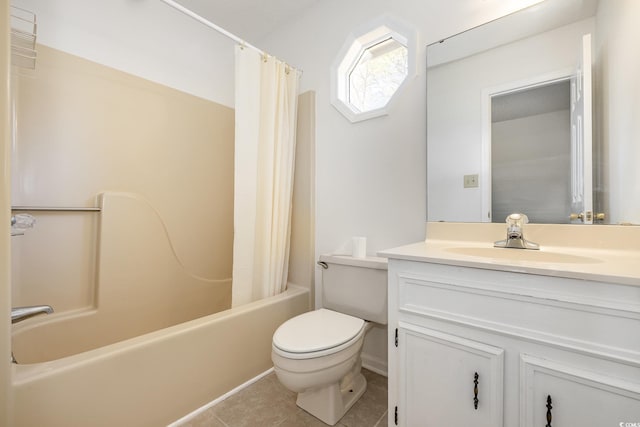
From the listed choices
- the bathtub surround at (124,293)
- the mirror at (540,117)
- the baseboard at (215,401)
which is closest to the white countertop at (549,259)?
the mirror at (540,117)

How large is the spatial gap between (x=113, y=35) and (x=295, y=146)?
1.34 metres

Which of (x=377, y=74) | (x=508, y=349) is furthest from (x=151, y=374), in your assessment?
(x=377, y=74)

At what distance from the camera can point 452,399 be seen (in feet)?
2.95

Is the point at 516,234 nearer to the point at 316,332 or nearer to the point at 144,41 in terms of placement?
the point at 316,332

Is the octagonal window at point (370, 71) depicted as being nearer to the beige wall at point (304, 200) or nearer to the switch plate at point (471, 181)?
the beige wall at point (304, 200)

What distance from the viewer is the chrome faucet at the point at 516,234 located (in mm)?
1111

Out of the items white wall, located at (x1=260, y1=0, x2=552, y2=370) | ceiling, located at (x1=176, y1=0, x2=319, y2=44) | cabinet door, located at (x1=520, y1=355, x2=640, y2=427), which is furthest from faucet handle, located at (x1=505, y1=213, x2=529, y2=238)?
ceiling, located at (x1=176, y1=0, x2=319, y2=44)

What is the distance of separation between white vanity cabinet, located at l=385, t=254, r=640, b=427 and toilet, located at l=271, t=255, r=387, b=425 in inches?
9.5

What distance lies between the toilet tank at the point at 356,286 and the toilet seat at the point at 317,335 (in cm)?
Result: 10

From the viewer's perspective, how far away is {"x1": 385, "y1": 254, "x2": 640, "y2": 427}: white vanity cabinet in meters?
0.67

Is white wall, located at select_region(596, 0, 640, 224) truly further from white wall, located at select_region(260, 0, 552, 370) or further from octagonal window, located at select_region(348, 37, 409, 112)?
octagonal window, located at select_region(348, 37, 409, 112)

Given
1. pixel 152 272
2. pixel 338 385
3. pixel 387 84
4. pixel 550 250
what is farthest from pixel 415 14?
pixel 152 272

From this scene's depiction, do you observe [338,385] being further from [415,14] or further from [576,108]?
[415,14]

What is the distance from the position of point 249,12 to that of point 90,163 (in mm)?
1560
